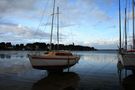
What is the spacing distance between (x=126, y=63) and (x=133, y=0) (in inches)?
389

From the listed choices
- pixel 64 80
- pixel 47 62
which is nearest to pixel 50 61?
pixel 47 62

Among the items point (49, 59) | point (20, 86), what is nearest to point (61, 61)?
point (49, 59)

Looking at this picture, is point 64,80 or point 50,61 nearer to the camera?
point 64,80

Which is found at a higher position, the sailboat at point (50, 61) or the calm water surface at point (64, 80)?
the sailboat at point (50, 61)

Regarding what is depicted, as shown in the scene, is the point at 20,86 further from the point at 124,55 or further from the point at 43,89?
the point at 124,55

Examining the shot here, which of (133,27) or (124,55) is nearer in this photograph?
(124,55)

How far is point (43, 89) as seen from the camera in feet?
64.6

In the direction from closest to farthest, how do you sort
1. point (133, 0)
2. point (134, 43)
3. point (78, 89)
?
point (78, 89) < point (134, 43) < point (133, 0)

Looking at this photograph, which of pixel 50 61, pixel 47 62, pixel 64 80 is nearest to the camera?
pixel 64 80

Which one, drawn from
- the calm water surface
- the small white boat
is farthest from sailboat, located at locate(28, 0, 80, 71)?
the calm water surface

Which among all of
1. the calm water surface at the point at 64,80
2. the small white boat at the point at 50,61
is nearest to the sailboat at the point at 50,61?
the small white boat at the point at 50,61

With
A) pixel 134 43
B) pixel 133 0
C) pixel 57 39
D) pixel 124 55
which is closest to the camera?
pixel 124 55

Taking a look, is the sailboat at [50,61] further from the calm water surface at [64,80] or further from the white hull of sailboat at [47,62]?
the calm water surface at [64,80]

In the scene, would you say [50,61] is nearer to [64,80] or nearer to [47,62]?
[47,62]
